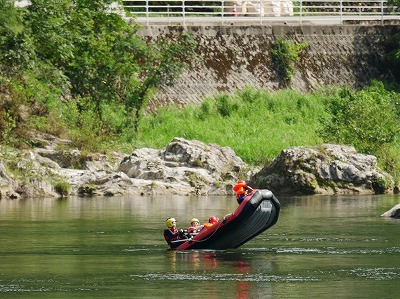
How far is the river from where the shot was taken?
85.8 feet

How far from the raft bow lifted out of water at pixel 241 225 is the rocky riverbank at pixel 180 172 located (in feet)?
62.1

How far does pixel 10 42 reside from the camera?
50906 millimetres

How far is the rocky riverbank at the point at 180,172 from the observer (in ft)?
170

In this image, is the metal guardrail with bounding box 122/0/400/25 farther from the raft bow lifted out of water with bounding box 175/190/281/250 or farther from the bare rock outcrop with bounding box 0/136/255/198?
the raft bow lifted out of water with bounding box 175/190/281/250

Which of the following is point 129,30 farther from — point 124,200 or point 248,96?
point 124,200

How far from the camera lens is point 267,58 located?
67.7 meters

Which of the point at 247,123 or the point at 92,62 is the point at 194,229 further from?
the point at 247,123

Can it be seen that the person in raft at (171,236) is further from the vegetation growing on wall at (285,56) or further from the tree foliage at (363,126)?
the vegetation growing on wall at (285,56)

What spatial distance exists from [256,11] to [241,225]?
3812 cm

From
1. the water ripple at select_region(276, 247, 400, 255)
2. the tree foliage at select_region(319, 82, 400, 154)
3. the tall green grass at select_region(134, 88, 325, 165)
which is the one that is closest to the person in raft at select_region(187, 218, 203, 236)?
the water ripple at select_region(276, 247, 400, 255)

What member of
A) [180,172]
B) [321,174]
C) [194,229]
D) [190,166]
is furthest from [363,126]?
[194,229]

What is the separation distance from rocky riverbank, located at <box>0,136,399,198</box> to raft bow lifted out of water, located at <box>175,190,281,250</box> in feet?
62.1

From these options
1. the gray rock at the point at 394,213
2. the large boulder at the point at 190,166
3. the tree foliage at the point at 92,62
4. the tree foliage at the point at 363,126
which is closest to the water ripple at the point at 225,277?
the gray rock at the point at 394,213


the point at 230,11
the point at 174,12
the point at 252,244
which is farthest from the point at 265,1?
the point at 252,244
